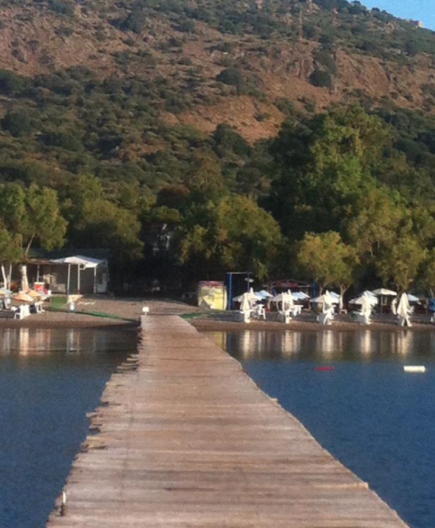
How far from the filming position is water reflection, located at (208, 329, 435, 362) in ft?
133

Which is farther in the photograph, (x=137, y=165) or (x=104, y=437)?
(x=137, y=165)

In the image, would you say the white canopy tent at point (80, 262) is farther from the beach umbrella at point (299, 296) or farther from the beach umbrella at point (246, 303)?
the beach umbrella at point (246, 303)

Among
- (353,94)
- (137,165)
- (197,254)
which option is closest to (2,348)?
(197,254)

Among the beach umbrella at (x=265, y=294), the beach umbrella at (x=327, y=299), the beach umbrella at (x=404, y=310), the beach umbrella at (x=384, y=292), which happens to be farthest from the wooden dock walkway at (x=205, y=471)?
the beach umbrella at (x=384, y=292)

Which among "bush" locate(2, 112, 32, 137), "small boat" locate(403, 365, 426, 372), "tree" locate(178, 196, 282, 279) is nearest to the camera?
"small boat" locate(403, 365, 426, 372)

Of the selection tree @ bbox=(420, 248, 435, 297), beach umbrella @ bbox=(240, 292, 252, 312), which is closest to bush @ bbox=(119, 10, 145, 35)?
tree @ bbox=(420, 248, 435, 297)

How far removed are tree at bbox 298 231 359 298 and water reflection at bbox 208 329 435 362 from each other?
15.4 feet

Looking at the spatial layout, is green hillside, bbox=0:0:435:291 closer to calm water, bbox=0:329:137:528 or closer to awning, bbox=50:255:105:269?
awning, bbox=50:255:105:269

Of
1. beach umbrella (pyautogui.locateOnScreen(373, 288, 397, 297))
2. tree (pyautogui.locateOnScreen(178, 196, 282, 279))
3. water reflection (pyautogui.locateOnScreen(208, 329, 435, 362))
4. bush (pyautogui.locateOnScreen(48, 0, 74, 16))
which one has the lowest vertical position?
water reflection (pyautogui.locateOnScreen(208, 329, 435, 362))

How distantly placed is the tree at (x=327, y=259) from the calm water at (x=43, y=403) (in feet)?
35.9

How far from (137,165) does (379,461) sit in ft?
306

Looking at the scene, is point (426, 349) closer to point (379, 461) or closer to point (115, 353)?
point (115, 353)

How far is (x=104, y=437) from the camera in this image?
1567 cm

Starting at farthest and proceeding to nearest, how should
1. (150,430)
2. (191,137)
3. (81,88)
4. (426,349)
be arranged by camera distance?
(81,88) → (191,137) → (426,349) → (150,430)
